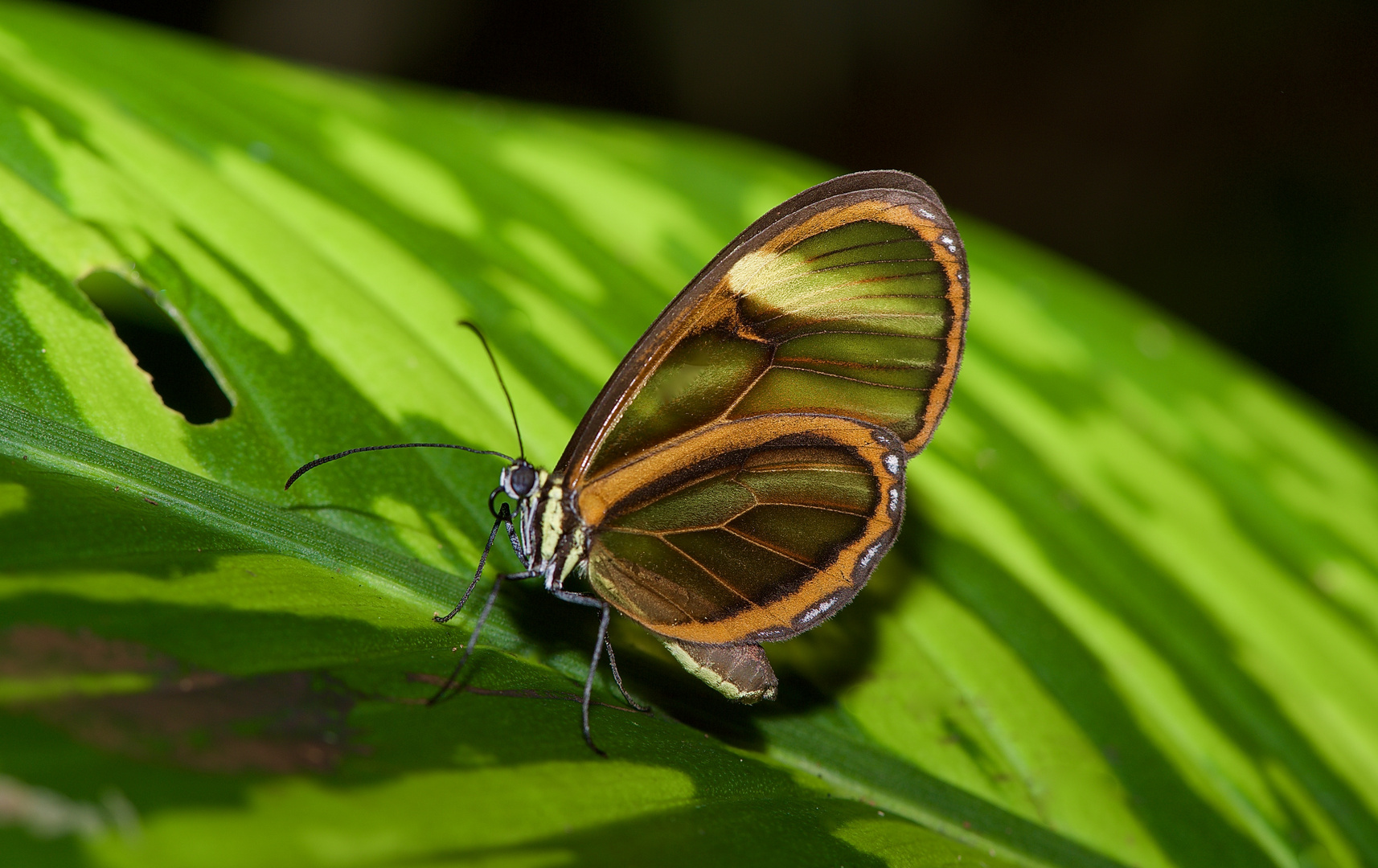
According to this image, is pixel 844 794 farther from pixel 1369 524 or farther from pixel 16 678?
pixel 1369 524

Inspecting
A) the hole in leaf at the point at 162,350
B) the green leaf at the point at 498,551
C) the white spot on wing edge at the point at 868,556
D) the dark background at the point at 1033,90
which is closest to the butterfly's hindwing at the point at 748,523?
the white spot on wing edge at the point at 868,556

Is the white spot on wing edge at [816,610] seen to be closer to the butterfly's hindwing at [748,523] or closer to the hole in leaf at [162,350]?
the butterfly's hindwing at [748,523]

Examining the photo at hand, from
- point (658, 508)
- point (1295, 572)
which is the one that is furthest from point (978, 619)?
point (1295, 572)

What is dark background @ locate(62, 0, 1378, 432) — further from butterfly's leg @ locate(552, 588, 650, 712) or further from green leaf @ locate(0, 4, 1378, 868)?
butterfly's leg @ locate(552, 588, 650, 712)

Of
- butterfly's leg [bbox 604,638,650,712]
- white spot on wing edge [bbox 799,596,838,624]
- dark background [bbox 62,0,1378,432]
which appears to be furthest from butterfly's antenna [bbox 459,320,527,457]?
dark background [bbox 62,0,1378,432]

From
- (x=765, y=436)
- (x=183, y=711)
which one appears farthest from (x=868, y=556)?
(x=183, y=711)

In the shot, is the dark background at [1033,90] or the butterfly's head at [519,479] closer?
the butterfly's head at [519,479]

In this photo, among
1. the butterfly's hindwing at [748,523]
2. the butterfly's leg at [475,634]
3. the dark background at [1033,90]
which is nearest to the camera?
the butterfly's leg at [475,634]

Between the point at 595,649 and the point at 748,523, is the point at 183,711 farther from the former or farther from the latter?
the point at 748,523
